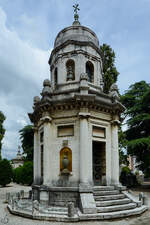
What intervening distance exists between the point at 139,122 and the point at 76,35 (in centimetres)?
1649

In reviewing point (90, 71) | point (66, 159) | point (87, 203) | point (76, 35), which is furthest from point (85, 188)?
point (76, 35)

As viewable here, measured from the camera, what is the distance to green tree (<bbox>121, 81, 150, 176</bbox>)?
25516 millimetres

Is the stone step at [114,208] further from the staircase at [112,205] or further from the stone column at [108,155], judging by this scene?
the stone column at [108,155]

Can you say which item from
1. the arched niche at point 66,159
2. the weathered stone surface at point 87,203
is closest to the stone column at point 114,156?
the weathered stone surface at point 87,203

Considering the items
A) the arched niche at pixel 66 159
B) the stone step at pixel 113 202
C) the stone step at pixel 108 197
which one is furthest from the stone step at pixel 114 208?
the arched niche at pixel 66 159

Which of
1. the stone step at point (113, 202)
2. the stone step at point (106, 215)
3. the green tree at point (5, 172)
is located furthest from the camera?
the green tree at point (5, 172)

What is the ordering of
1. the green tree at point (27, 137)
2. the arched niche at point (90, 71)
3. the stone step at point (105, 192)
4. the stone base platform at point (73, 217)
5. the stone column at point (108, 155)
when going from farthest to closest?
1. the green tree at point (27, 137)
2. the arched niche at point (90, 71)
3. the stone column at point (108, 155)
4. the stone step at point (105, 192)
5. the stone base platform at point (73, 217)

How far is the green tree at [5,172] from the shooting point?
114 ft

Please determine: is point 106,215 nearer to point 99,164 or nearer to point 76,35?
point 99,164

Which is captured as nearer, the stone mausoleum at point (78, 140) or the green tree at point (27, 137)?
the stone mausoleum at point (78, 140)

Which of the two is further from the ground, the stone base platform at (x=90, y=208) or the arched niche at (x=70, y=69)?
the arched niche at (x=70, y=69)

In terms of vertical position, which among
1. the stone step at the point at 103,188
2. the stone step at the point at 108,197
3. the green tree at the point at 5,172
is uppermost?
the stone step at the point at 103,188

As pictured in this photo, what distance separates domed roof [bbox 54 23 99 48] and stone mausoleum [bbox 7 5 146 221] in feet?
0.40

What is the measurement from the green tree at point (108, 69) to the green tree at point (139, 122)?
497 cm
